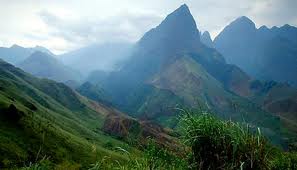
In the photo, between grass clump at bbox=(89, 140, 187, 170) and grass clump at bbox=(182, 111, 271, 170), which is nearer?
grass clump at bbox=(89, 140, 187, 170)

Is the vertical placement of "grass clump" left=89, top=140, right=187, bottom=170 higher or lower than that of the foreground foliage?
lower

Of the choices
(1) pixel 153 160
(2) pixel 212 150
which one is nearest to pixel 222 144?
(2) pixel 212 150

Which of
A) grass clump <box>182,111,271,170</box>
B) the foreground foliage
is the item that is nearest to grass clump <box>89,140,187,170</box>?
the foreground foliage

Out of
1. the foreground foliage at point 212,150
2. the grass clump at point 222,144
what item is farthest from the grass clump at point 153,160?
the grass clump at point 222,144

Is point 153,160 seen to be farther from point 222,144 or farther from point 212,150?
point 222,144

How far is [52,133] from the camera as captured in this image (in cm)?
7975

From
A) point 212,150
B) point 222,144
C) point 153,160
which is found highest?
point 222,144

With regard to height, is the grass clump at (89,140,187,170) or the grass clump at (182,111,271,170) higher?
the grass clump at (182,111,271,170)

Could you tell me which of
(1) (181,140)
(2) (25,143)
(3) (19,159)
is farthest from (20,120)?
(1) (181,140)

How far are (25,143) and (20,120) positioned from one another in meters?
7.08

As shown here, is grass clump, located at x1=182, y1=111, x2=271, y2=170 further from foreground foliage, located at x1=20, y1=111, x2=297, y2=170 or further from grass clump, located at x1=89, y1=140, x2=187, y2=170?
grass clump, located at x1=89, y1=140, x2=187, y2=170

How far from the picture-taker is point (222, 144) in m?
12.5

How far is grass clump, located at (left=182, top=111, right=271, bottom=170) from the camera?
39.7 feet

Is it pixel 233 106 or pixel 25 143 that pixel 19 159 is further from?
pixel 233 106
